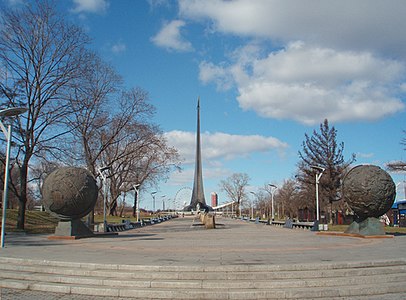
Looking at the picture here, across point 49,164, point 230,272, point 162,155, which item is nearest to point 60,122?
point 49,164

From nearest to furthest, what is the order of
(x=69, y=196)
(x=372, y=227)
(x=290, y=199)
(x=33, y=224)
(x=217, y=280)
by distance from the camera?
(x=217, y=280) → (x=69, y=196) → (x=372, y=227) → (x=33, y=224) → (x=290, y=199)

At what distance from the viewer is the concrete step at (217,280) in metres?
8.19

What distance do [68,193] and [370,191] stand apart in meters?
13.7

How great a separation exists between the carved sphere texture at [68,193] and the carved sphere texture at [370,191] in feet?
40.7

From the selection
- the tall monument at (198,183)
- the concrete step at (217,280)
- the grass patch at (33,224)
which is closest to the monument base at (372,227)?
the concrete step at (217,280)

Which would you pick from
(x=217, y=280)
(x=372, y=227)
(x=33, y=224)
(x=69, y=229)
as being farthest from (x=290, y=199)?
(x=217, y=280)

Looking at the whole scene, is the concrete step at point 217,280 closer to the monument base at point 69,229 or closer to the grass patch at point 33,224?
the monument base at point 69,229

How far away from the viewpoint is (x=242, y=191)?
326 feet

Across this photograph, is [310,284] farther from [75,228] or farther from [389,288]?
[75,228]

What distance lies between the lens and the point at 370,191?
18.0 metres

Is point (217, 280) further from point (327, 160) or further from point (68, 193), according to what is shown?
point (327, 160)

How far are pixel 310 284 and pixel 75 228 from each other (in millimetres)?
13529

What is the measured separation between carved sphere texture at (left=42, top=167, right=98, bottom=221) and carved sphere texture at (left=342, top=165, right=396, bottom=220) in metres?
12.4

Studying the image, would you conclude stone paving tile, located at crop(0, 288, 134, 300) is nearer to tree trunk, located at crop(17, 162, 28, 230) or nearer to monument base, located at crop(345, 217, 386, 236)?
monument base, located at crop(345, 217, 386, 236)
